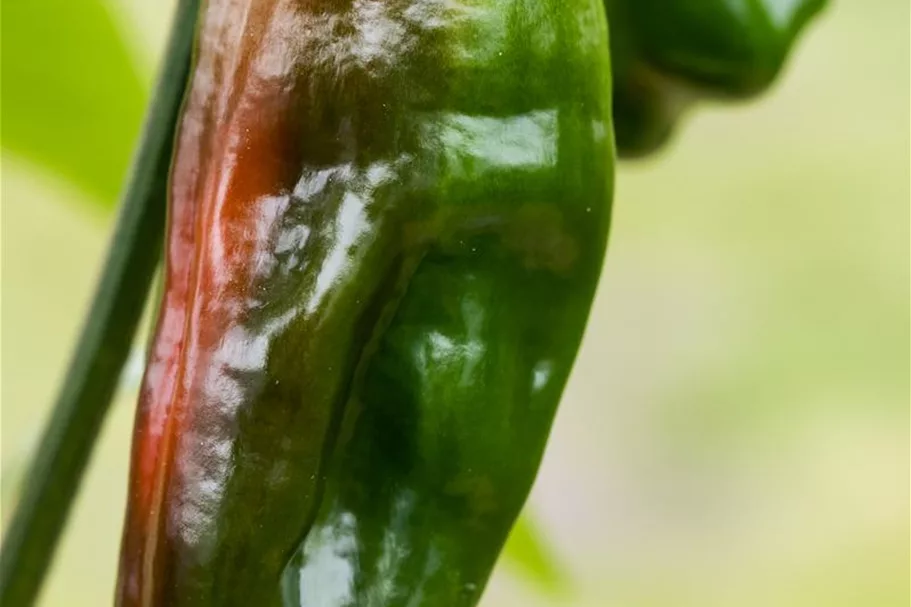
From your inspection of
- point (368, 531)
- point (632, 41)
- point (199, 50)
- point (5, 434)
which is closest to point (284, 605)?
point (368, 531)

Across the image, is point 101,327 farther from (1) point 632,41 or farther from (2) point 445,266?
(1) point 632,41

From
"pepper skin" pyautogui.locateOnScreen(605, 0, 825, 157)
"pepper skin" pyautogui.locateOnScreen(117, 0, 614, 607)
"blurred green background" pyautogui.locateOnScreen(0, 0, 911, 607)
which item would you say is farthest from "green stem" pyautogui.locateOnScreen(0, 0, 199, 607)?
"blurred green background" pyautogui.locateOnScreen(0, 0, 911, 607)

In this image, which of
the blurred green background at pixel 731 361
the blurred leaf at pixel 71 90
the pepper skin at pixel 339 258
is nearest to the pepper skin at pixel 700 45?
the pepper skin at pixel 339 258

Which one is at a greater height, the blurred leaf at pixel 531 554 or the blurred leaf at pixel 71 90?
the blurred leaf at pixel 71 90

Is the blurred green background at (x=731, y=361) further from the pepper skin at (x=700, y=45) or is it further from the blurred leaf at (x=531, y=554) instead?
the pepper skin at (x=700, y=45)

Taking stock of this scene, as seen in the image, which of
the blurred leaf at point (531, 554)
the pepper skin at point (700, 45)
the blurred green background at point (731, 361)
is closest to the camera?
the pepper skin at point (700, 45)

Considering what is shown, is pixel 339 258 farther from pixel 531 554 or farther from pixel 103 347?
pixel 531 554
